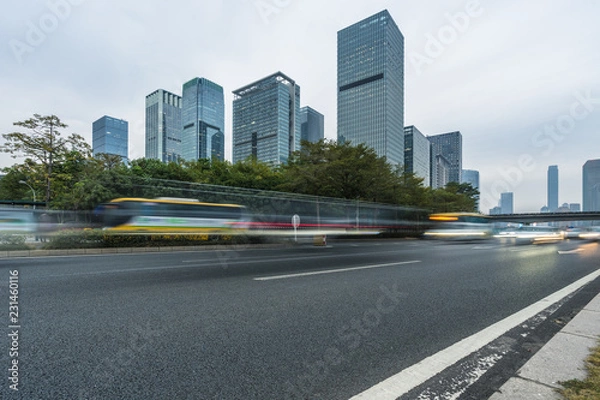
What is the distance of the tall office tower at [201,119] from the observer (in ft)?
259

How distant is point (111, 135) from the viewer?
46.2 m

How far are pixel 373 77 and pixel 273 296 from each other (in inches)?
2106

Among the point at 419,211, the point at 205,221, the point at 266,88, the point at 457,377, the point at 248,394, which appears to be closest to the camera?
the point at 248,394

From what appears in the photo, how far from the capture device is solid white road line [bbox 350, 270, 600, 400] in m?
1.88

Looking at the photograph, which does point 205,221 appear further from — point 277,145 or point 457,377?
point 277,145

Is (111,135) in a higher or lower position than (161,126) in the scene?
lower

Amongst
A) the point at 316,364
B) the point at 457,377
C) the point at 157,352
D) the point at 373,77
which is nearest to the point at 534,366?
the point at 457,377

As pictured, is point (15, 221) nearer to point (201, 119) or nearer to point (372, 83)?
point (372, 83)

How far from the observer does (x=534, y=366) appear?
2162 mm
